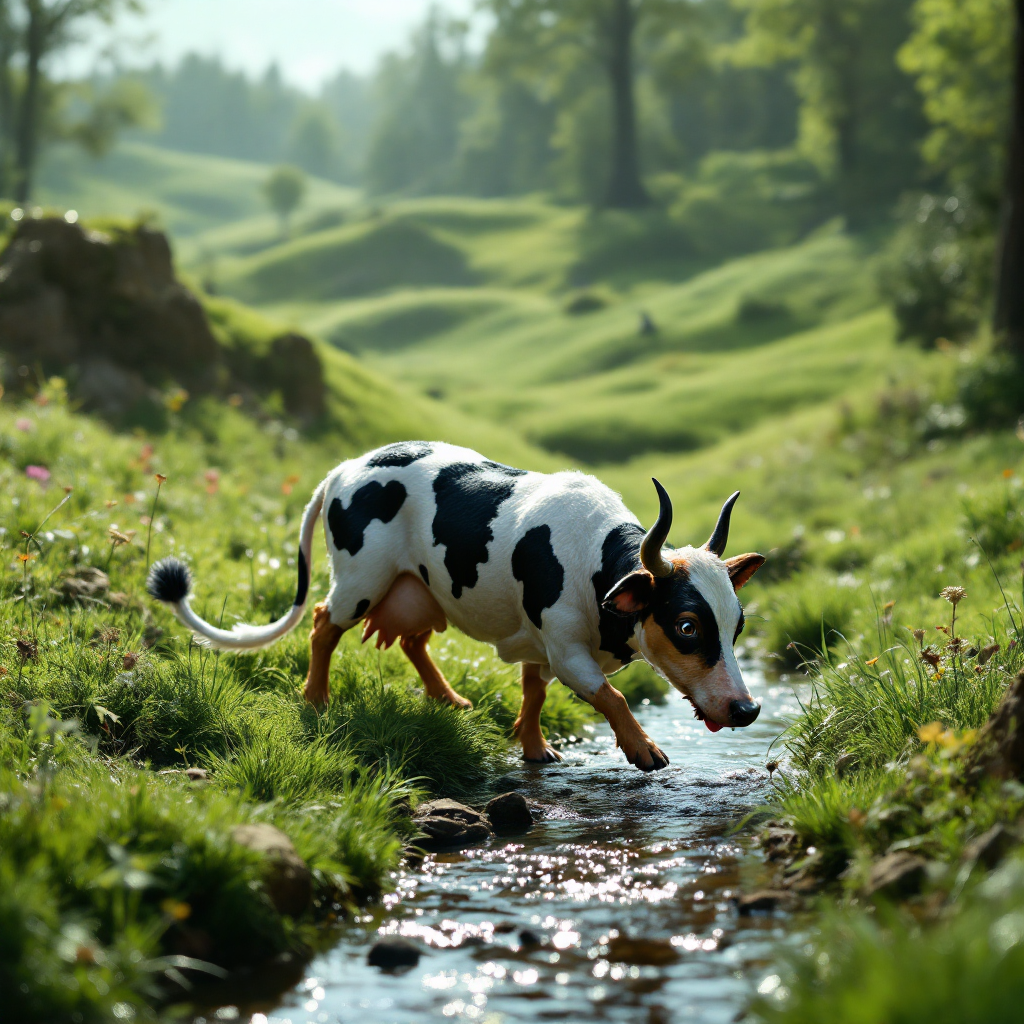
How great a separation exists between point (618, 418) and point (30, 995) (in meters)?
23.6

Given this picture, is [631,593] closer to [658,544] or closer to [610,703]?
[658,544]

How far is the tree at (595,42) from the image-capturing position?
199ft

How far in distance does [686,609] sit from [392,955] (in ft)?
7.05

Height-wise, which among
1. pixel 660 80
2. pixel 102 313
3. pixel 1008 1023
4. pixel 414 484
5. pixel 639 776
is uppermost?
pixel 660 80

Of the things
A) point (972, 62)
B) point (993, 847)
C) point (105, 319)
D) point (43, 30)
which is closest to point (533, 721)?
point (993, 847)

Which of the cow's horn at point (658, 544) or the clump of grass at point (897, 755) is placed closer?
the clump of grass at point (897, 755)

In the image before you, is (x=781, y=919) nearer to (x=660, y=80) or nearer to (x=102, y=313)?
(x=102, y=313)

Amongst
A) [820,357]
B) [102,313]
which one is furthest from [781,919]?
[820,357]

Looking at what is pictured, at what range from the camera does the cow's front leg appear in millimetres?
Result: 5512

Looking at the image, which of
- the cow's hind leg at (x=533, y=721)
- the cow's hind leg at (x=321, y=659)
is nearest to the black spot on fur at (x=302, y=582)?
the cow's hind leg at (x=321, y=659)

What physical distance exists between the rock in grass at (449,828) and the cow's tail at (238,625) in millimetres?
1787

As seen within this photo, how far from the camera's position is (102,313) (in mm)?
14773

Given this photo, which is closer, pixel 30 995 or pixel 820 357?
pixel 30 995

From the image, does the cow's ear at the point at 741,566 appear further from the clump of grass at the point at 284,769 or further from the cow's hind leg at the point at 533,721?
the clump of grass at the point at 284,769
